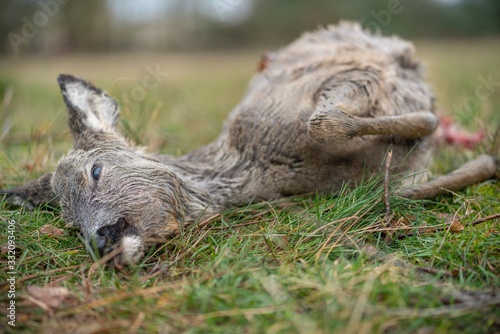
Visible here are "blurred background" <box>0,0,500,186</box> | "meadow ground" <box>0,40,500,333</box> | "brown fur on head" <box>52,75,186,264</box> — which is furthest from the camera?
"blurred background" <box>0,0,500,186</box>

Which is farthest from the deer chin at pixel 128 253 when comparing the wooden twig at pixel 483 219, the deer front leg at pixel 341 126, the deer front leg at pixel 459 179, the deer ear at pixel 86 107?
the wooden twig at pixel 483 219

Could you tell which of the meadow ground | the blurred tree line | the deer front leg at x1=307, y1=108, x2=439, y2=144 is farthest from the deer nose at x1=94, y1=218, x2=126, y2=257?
the blurred tree line

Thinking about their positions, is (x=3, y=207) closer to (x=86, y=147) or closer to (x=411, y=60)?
(x=86, y=147)

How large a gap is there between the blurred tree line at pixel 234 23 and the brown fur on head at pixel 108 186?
7353 mm

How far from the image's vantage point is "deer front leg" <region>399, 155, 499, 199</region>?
3113 millimetres

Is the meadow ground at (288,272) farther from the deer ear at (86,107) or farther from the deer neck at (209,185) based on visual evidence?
the deer ear at (86,107)

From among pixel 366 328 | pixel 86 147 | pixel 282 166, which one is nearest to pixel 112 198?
pixel 86 147

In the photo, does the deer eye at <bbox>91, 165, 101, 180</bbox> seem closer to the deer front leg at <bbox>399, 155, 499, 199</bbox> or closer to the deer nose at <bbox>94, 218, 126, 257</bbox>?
the deer nose at <bbox>94, 218, 126, 257</bbox>

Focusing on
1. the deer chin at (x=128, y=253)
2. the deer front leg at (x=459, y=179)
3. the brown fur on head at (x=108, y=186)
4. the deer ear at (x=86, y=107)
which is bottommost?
the deer front leg at (x=459, y=179)

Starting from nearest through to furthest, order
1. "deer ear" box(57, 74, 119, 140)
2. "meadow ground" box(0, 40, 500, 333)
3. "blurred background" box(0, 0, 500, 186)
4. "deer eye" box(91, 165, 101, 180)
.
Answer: "meadow ground" box(0, 40, 500, 333) < "deer eye" box(91, 165, 101, 180) < "deer ear" box(57, 74, 119, 140) < "blurred background" box(0, 0, 500, 186)

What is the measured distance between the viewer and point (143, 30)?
18297mm

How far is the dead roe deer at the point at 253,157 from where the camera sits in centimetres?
274

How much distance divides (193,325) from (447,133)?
394cm

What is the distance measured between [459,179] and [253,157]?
5.14ft
